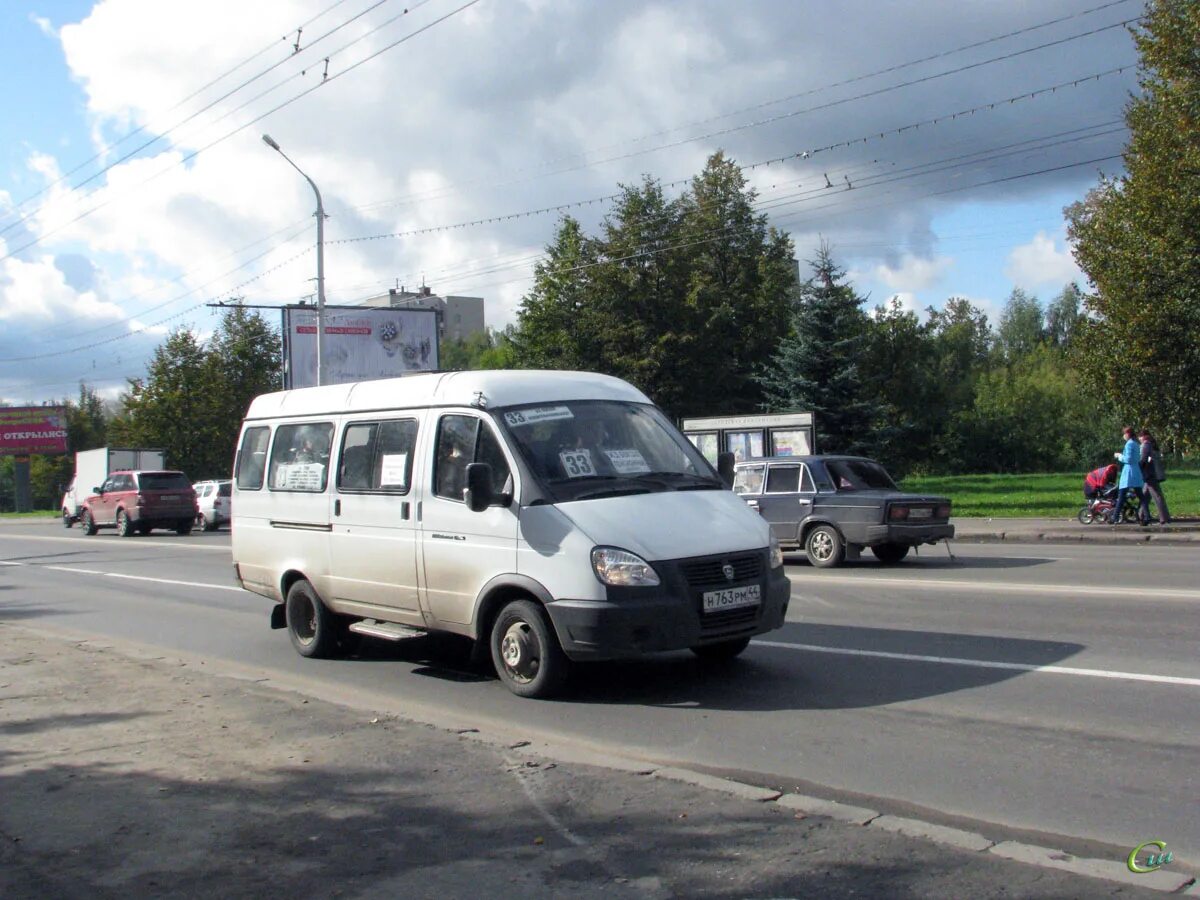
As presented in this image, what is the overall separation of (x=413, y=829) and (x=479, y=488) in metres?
3.06

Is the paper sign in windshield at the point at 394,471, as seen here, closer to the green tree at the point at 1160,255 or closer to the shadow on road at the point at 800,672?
the shadow on road at the point at 800,672

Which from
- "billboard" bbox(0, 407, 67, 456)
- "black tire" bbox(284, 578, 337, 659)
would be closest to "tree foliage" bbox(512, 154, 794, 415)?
"black tire" bbox(284, 578, 337, 659)

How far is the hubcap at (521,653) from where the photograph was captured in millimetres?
7875

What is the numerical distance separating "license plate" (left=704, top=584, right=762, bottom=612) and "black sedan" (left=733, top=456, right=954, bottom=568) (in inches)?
310

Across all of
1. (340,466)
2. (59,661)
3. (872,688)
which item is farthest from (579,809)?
(59,661)

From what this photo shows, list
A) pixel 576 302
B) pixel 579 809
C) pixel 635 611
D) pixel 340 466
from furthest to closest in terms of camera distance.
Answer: pixel 576 302
pixel 340 466
pixel 635 611
pixel 579 809

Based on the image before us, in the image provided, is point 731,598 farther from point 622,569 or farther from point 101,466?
point 101,466

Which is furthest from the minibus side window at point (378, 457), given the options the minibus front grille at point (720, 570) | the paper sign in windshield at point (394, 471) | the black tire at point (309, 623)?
the minibus front grille at point (720, 570)

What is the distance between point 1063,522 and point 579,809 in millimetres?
21801

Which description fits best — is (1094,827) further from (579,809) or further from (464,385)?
(464,385)

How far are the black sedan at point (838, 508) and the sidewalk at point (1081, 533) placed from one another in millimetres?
4949

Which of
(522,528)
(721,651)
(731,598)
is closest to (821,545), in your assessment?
(721,651)

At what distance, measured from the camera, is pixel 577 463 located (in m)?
8.05

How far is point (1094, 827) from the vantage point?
4.89 meters
